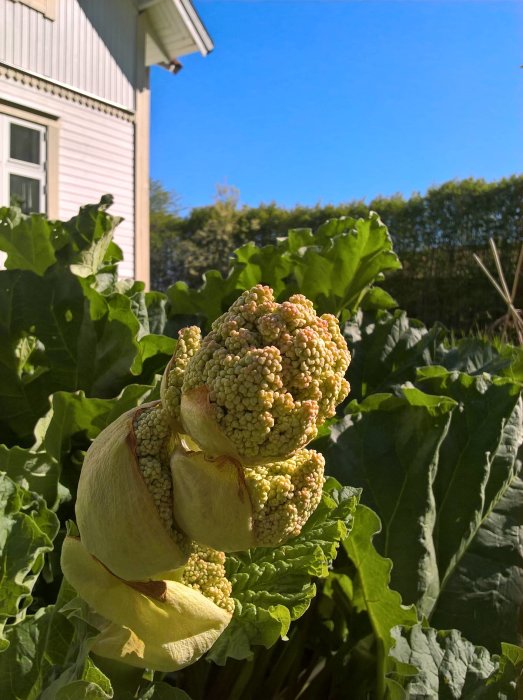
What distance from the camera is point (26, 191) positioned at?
29.0ft

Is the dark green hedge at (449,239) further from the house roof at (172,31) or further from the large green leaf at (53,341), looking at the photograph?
the large green leaf at (53,341)

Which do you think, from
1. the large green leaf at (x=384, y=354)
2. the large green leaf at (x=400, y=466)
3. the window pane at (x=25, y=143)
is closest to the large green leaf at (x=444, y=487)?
the large green leaf at (x=400, y=466)

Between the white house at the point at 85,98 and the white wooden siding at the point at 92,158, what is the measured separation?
0.05ft

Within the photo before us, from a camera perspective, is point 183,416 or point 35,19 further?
point 35,19

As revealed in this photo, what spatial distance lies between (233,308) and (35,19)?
369 inches

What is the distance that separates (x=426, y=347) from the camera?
172cm

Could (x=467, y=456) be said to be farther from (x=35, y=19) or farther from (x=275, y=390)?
(x=35, y=19)

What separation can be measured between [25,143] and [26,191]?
698mm

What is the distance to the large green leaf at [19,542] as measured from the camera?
993 mm

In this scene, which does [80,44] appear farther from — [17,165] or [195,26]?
[17,165]

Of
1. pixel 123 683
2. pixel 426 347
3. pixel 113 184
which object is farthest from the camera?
pixel 113 184

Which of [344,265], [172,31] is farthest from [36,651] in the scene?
[172,31]

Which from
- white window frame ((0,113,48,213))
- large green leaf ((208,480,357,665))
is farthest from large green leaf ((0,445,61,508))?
white window frame ((0,113,48,213))

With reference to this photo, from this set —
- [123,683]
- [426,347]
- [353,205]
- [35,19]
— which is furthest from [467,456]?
[353,205]
